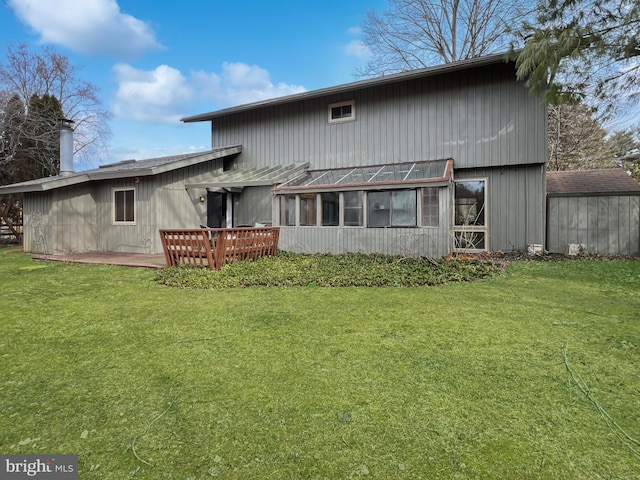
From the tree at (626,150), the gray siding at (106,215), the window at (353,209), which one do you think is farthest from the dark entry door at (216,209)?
the tree at (626,150)

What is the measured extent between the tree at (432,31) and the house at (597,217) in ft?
27.3

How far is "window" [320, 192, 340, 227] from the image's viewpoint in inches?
363

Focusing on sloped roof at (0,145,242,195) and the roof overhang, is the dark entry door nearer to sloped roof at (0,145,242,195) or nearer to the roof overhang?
the roof overhang

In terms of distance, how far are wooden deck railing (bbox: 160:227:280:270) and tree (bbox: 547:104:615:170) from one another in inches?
676

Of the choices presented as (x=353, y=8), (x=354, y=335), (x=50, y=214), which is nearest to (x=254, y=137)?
(x=50, y=214)

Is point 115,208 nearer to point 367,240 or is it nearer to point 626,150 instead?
point 367,240

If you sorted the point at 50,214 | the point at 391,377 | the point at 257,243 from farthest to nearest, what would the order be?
the point at 50,214, the point at 257,243, the point at 391,377

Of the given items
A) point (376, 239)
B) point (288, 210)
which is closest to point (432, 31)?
point (288, 210)

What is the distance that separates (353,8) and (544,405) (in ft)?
59.7

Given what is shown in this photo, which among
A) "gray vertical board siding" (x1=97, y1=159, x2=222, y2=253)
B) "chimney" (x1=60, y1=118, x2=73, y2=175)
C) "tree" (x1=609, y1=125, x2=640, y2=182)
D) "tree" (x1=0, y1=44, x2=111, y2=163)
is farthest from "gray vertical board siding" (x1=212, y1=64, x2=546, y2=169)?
"tree" (x1=609, y1=125, x2=640, y2=182)

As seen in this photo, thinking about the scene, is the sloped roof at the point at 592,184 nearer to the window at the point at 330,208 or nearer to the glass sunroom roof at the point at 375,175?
the glass sunroom roof at the point at 375,175

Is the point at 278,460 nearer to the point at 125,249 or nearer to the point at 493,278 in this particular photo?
the point at 493,278

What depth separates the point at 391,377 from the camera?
93.3 inches

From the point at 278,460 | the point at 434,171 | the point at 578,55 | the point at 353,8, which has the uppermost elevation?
the point at 353,8
